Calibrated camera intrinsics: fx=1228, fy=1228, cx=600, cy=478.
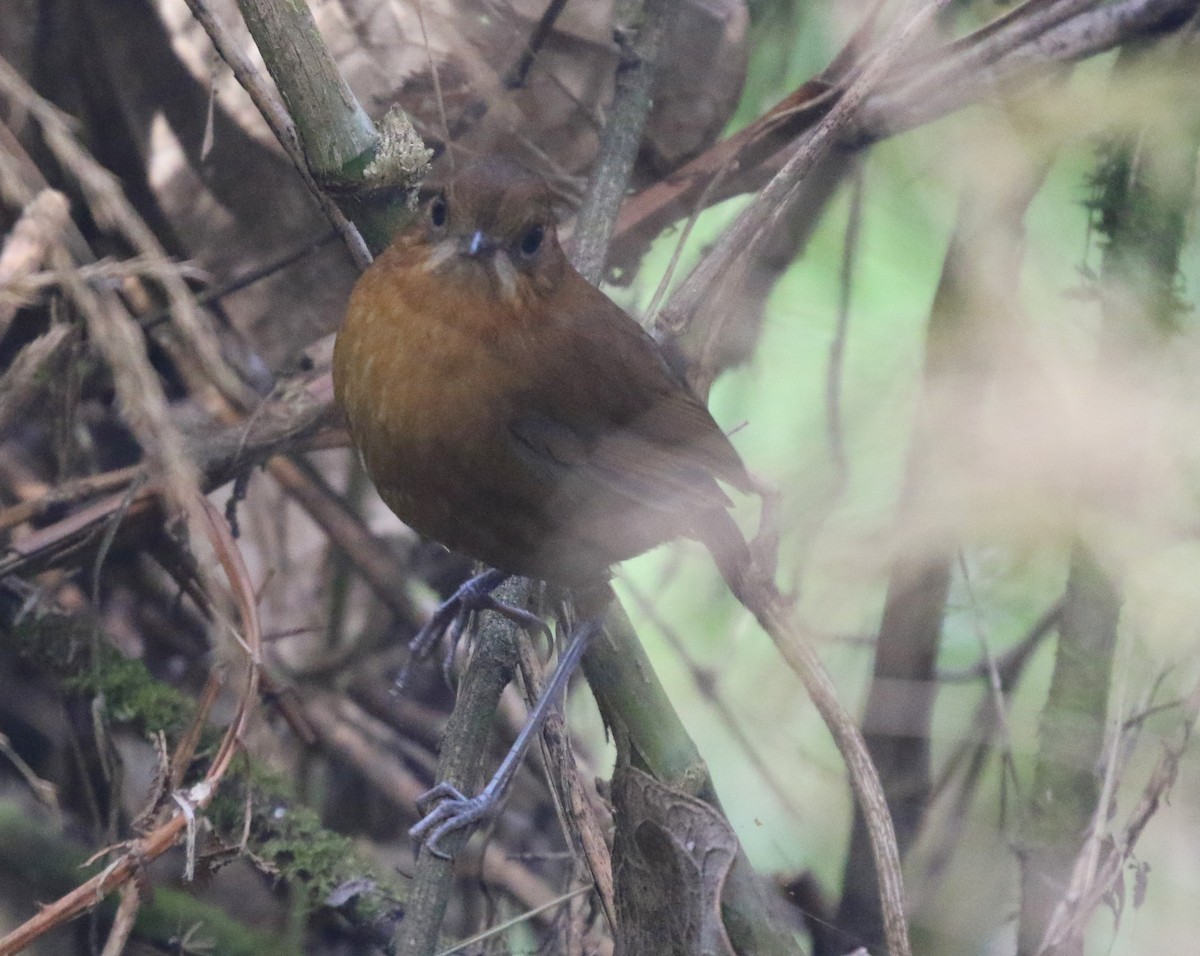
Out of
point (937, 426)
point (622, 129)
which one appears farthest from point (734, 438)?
point (622, 129)

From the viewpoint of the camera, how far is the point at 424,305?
6.05 ft

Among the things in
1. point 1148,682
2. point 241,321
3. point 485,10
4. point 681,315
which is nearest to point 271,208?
point 241,321

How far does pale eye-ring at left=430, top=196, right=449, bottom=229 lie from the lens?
1874mm

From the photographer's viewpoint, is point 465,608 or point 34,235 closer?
point 465,608

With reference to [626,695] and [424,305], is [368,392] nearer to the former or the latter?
[424,305]

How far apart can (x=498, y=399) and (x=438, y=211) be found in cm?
31

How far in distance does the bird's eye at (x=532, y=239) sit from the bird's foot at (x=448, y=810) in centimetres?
84

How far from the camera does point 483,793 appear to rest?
1.96 m

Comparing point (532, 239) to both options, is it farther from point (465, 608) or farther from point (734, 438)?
point (734, 438)

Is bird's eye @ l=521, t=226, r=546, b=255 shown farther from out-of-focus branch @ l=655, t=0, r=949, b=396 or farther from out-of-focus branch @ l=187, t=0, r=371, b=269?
out-of-focus branch @ l=655, t=0, r=949, b=396

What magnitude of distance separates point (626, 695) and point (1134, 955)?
1.10m

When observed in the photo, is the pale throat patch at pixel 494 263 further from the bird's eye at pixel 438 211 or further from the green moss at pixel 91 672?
the green moss at pixel 91 672

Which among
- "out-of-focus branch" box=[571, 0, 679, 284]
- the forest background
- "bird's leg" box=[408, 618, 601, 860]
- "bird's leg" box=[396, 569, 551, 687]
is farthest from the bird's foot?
"out-of-focus branch" box=[571, 0, 679, 284]

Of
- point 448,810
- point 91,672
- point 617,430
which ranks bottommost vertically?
point 91,672
